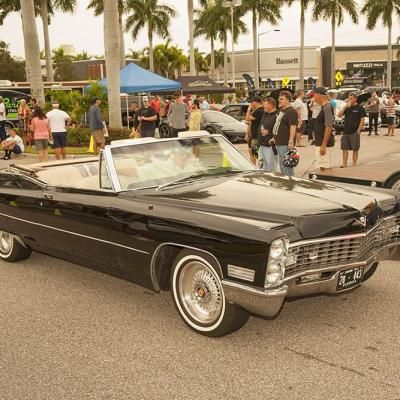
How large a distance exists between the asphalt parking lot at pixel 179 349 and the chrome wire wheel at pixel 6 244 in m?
1.07

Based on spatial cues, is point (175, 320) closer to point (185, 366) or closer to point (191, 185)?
point (185, 366)

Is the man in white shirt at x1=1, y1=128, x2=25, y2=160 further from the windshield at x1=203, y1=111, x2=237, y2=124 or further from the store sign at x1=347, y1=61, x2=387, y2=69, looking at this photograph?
the store sign at x1=347, y1=61, x2=387, y2=69

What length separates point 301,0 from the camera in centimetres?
5112

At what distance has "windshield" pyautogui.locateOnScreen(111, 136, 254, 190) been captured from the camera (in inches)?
196

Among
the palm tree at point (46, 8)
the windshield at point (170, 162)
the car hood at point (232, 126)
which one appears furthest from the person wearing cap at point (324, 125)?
the palm tree at point (46, 8)

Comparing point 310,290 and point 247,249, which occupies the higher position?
point 247,249

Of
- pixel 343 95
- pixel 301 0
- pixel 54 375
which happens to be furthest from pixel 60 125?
pixel 301 0

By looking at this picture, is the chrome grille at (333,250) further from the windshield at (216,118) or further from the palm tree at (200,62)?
the palm tree at (200,62)

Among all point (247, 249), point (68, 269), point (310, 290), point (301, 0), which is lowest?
point (68, 269)

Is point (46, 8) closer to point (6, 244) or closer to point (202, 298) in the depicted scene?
point (6, 244)

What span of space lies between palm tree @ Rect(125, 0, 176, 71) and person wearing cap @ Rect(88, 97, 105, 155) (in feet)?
144

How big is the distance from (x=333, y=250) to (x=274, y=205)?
1.77 feet

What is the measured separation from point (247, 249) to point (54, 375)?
1529 millimetres

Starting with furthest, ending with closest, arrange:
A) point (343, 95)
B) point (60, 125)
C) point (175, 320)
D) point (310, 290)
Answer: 1. point (343, 95)
2. point (60, 125)
3. point (175, 320)
4. point (310, 290)
